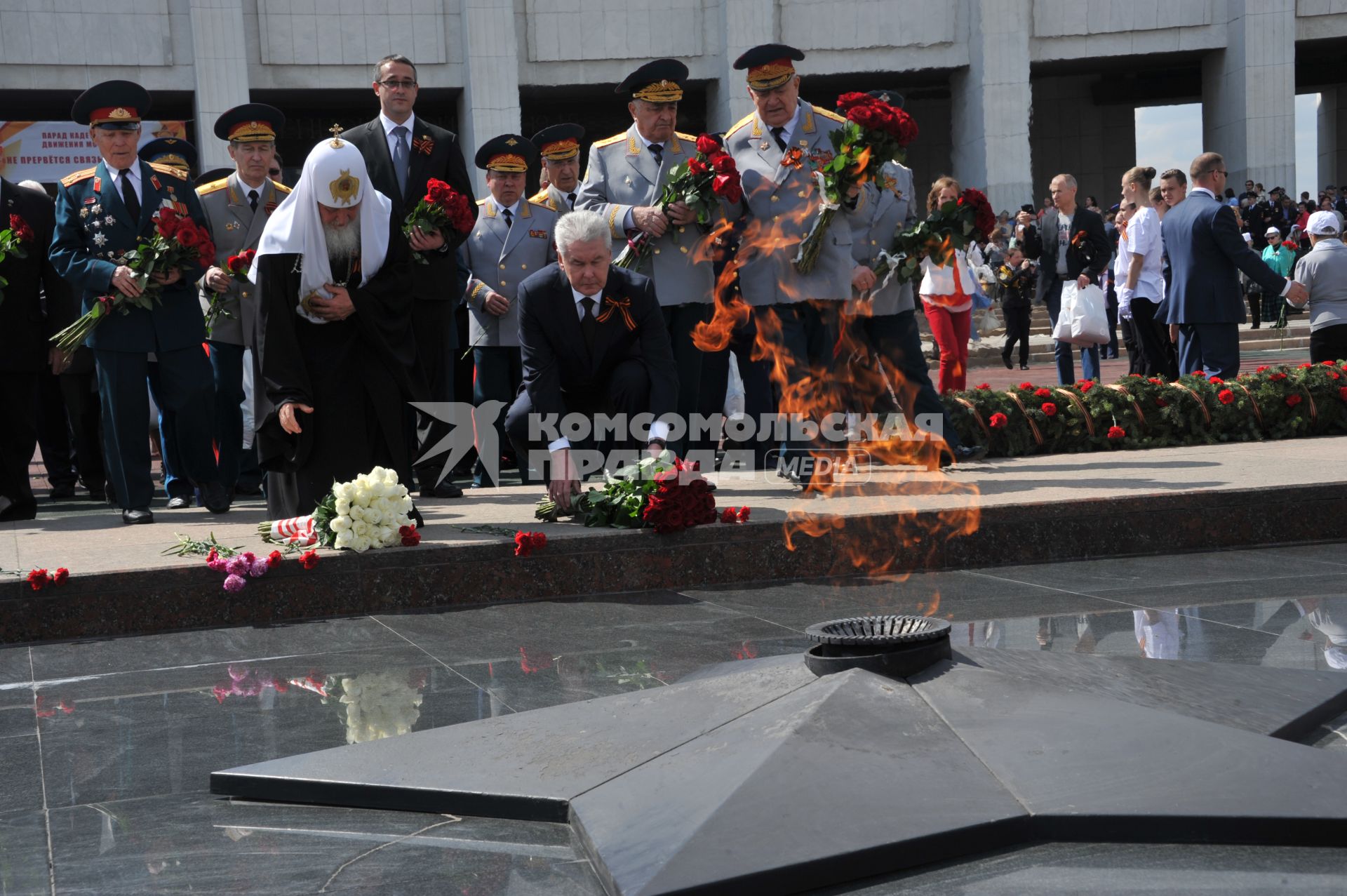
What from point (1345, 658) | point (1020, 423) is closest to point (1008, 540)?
point (1345, 658)

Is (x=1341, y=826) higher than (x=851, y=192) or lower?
lower

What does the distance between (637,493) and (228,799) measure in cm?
290

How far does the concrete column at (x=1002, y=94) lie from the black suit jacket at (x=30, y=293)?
23.2 m

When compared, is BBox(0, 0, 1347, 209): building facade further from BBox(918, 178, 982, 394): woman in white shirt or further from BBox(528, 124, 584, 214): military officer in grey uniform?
BBox(528, 124, 584, 214): military officer in grey uniform

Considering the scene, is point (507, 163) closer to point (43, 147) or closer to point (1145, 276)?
point (1145, 276)

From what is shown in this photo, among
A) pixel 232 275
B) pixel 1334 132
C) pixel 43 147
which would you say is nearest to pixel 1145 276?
pixel 232 275

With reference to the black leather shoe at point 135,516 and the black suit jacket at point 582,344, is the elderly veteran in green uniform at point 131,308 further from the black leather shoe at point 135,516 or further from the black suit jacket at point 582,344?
the black suit jacket at point 582,344

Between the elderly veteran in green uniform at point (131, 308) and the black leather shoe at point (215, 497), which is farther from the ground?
the elderly veteran in green uniform at point (131, 308)

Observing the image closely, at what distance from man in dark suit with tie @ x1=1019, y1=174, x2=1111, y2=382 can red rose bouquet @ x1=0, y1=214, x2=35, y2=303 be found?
290 inches

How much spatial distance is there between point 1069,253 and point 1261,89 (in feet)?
67.8

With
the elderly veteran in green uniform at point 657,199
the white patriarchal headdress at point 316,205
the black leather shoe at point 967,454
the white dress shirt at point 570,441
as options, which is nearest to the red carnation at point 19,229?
the white patriarchal headdress at point 316,205

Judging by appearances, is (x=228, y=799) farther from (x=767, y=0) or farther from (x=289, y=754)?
(x=767, y=0)

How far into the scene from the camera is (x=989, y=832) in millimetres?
2709

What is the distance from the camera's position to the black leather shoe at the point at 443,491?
7.87 metres
